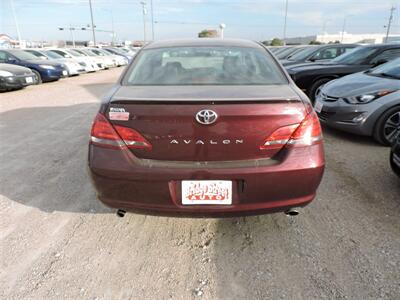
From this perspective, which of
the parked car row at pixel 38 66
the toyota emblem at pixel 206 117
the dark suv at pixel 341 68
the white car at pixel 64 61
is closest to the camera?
the toyota emblem at pixel 206 117

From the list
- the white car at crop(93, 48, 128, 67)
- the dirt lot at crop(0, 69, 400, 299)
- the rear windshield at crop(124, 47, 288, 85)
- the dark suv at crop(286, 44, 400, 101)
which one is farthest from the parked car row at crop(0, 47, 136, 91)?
the rear windshield at crop(124, 47, 288, 85)

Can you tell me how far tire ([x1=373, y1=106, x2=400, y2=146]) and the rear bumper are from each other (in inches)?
116

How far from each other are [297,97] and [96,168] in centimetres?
148

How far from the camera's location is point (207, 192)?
2.10 metres

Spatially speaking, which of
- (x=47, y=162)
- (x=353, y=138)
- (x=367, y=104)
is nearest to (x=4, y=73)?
(x=47, y=162)

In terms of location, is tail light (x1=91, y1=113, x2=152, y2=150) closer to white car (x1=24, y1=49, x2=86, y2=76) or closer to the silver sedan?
the silver sedan

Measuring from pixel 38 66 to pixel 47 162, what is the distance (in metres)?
10.2

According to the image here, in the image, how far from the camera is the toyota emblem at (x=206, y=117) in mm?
2012

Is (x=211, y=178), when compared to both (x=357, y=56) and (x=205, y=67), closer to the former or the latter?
(x=205, y=67)

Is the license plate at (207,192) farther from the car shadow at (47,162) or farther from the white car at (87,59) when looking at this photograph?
the white car at (87,59)

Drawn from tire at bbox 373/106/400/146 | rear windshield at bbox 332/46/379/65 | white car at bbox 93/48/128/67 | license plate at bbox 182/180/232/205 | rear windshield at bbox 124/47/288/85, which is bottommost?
white car at bbox 93/48/128/67

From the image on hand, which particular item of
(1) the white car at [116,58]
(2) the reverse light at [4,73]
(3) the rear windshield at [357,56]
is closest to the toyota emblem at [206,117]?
(3) the rear windshield at [357,56]

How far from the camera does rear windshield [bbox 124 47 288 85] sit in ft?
8.63

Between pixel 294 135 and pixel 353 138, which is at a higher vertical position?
pixel 294 135
